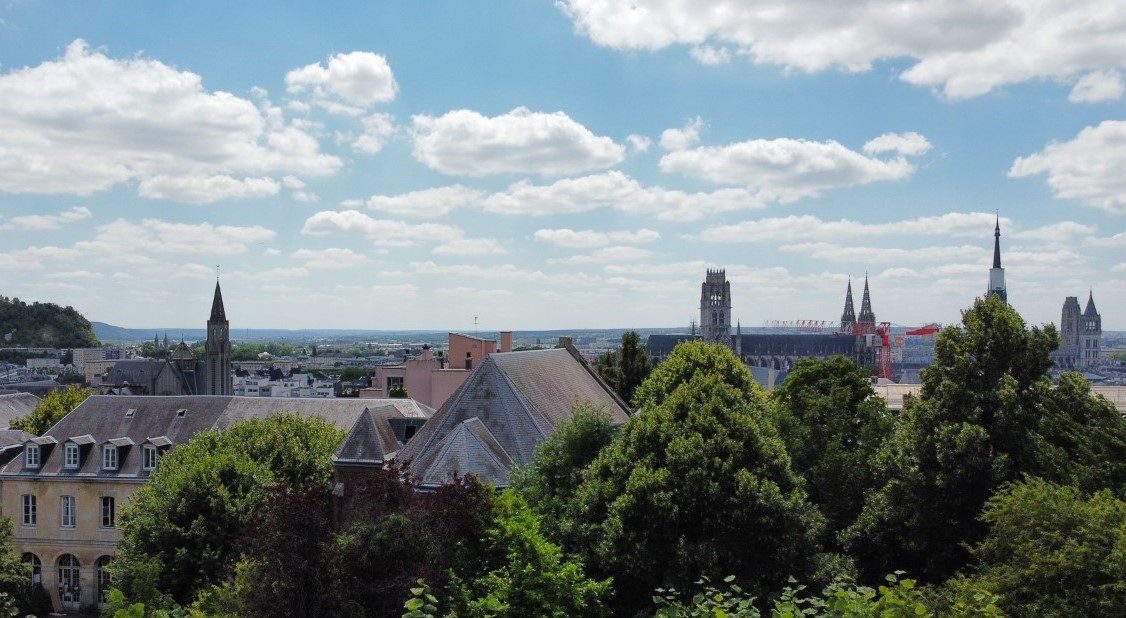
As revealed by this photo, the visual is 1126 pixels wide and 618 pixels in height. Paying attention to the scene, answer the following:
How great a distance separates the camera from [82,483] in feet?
160

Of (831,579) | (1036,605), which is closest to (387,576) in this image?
(831,579)

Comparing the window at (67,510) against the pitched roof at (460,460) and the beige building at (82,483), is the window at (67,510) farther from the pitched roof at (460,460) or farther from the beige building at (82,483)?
the pitched roof at (460,460)

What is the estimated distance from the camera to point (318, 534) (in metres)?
22.0

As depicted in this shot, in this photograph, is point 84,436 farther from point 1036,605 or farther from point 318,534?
point 1036,605

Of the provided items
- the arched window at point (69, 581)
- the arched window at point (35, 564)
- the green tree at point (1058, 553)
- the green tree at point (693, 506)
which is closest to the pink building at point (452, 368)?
the green tree at point (693, 506)

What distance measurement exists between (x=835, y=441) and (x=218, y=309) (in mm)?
92214

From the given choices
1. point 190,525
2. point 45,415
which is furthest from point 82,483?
point 45,415

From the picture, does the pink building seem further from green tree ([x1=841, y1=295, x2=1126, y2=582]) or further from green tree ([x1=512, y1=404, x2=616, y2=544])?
green tree ([x1=841, y1=295, x2=1126, y2=582])

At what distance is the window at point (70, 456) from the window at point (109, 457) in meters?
1.34

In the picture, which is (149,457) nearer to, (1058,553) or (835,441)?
(835,441)

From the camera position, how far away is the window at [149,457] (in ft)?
161

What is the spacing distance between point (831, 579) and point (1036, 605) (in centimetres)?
680

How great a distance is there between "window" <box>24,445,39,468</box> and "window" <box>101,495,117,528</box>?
399 cm

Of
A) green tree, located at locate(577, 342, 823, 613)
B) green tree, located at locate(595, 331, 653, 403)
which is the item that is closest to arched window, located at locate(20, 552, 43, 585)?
green tree, located at locate(595, 331, 653, 403)
